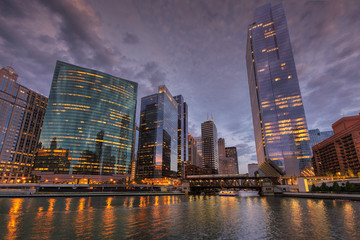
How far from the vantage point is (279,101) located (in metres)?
165

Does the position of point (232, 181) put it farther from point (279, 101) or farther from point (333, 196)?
point (279, 101)

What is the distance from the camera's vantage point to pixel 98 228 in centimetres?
3014

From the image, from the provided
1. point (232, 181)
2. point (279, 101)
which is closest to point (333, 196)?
point (232, 181)

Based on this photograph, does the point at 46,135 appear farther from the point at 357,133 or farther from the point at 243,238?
the point at 357,133

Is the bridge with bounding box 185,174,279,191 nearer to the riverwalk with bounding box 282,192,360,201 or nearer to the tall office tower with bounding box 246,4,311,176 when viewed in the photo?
the tall office tower with bounding box 246,4,311,176

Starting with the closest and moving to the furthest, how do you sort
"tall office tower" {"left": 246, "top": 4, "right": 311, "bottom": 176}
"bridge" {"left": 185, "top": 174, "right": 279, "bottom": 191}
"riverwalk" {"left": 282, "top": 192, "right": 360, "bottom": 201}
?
"riverwalk" {"left": 282, "top": 192, "right": 360, "bottom": 201}
"bridge" {"left": 185, "top": 174, "right": 279, "bottom": 191}
"tall office tower" {"left": 246, "top": 4, "right": 311, "bottom": 176}

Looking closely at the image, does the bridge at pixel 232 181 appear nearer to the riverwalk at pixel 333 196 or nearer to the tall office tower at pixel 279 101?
the tall office tower at pixel 279 101

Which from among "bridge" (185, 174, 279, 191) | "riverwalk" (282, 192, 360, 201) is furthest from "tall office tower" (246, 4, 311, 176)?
"riverwalk" (282, 192, 360, 201)

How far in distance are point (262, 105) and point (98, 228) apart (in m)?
169

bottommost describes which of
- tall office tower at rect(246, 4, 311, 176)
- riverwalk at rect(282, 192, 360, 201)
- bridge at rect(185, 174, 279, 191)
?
riverwalk at rect(282, 192, 360, 201)

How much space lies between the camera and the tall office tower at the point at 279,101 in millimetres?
153000

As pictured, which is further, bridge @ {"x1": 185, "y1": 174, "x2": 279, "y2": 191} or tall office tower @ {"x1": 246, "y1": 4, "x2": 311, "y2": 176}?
tall office tower @ {"x1": 246, "y1": 4, "x2": 311, "y2": 176}

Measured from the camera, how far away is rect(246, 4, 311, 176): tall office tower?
153000 millimetres

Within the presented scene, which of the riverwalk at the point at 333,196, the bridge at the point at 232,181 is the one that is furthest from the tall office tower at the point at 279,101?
the riverwalk at the point at 333,196
